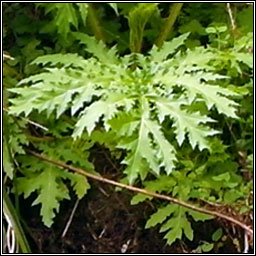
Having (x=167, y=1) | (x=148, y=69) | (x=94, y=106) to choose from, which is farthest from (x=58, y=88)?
(x=167, y=1)

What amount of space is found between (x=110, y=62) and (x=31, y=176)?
1.19ft

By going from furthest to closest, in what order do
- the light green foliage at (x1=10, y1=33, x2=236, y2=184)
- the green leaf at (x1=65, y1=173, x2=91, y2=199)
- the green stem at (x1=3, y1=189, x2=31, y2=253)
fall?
the green leaf at (x1=65, y1=173, x2=91, y2=199), the green stem at (x1=3, y1=189, x2=31, y2=253), the light green foliage at (x1=10, y1=33, x2=236, y2=184)

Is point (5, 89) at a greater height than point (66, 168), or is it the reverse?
point (5, 89)

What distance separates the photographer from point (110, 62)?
1675 mm

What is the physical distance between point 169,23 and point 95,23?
0.67 ft

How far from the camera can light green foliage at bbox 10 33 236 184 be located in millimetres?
1401

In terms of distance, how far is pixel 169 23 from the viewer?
5.96ft

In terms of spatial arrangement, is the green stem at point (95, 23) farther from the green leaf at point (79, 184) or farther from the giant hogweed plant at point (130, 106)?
the green leaf at point (79, 184)

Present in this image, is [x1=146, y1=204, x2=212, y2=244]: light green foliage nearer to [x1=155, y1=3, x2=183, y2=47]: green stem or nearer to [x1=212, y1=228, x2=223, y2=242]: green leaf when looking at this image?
[x1=212, y1=228, x2=223, y2=242]: green leaf

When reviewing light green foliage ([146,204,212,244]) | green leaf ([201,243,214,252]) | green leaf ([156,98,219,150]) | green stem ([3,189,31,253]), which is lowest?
green leaf ([201,243,214,252])

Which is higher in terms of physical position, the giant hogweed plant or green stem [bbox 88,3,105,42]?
green stem [bbox 88,3,105,42]

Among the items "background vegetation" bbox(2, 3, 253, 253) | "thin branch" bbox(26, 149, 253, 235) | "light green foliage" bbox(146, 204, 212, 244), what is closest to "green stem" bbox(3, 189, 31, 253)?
"background vegetation" bbox(2, 3, 253, 253)

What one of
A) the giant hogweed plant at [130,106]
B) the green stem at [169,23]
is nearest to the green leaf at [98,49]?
the giant hogweed plant at [130,106]

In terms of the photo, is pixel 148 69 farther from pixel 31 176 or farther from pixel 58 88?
pixel 31 176
